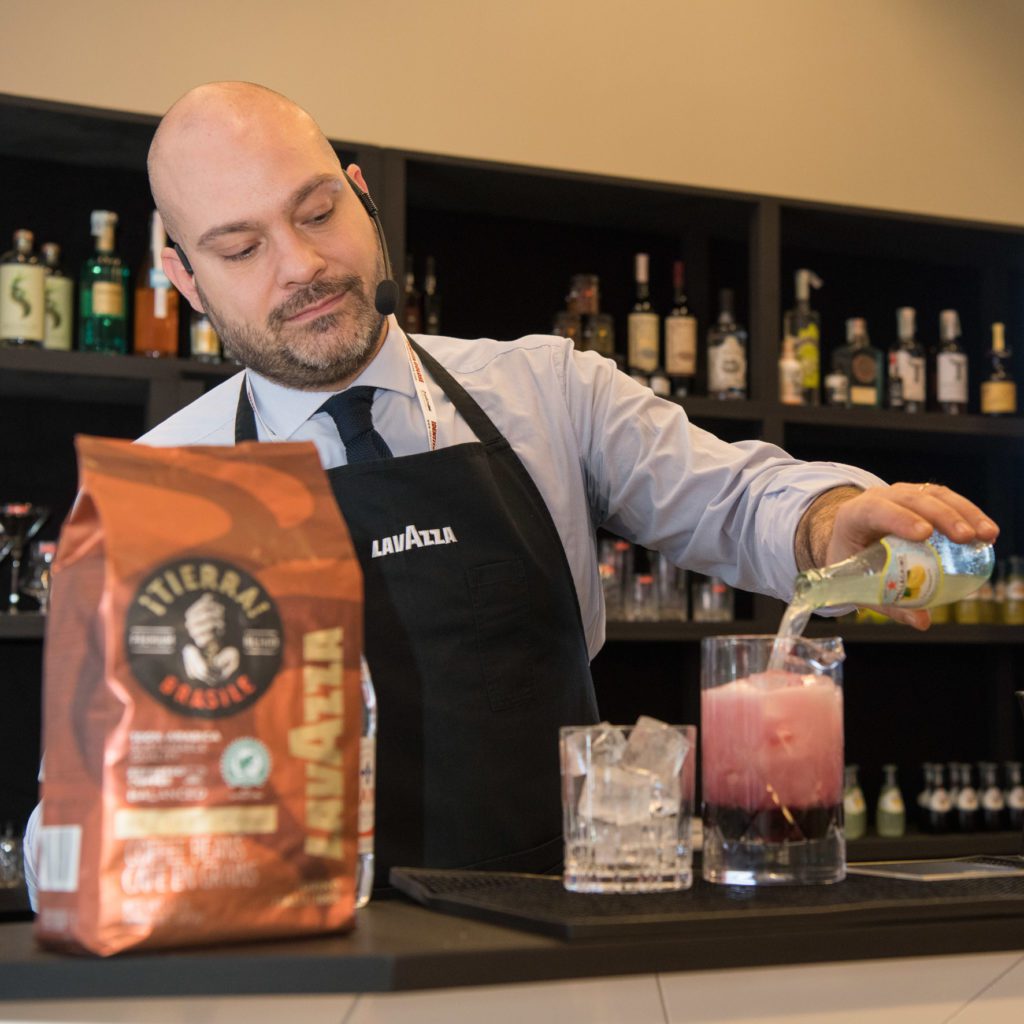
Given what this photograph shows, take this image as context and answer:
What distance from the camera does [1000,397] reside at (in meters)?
3.46

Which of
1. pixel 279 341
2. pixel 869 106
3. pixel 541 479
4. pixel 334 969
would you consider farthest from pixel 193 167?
pixel 869 106

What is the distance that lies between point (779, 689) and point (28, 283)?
2130 mm

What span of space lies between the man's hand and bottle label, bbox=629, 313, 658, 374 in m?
1.97

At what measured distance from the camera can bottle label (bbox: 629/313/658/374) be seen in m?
3.19

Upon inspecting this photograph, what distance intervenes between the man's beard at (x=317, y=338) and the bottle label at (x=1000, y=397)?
2.27 metres

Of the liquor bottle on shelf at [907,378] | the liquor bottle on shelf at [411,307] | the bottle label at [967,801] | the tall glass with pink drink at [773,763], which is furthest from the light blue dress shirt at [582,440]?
the bottle label at [967,801]

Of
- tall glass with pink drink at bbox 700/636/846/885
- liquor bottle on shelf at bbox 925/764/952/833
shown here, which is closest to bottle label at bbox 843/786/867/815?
liquor bottle on shelf at bbox 925/764/952/833

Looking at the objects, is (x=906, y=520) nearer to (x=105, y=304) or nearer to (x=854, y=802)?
(x=105, y=304)

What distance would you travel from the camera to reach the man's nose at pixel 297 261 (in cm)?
154

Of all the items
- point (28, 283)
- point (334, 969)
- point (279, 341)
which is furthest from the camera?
point (28, 283)

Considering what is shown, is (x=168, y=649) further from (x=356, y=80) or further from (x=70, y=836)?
(x=356, y=80)

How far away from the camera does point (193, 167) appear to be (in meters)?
1.60

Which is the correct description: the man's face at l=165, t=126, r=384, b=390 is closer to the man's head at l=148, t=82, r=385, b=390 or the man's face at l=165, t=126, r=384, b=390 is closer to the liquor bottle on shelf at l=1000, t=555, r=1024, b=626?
the man's head at l=148, t=82, r=385, b=390

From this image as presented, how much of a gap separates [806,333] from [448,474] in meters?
1.98
